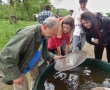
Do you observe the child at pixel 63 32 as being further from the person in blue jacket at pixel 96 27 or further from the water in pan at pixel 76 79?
the water in pan at pixel 76 79

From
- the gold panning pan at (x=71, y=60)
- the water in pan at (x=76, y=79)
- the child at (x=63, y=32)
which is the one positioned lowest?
the water in pan at (x=76, y=79)

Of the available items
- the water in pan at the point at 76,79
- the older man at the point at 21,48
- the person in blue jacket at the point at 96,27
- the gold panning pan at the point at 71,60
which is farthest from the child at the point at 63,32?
the older man at the point at 21,48

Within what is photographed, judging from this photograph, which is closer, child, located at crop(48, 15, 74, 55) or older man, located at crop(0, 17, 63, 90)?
older man, located at crop(0, 17, 63, 90)

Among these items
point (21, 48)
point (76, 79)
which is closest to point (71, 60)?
point (76, 79)

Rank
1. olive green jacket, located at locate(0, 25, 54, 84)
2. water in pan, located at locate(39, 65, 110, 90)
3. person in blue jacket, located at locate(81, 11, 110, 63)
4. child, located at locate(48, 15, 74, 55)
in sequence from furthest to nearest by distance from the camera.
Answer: child, located at locate(48, 15, 74, 55), person in blue jacket, located at locate(81, 11, 110, 63), water in pan, located at locate(39, 65, 110, 90), olive green jacket, located at locate(0, 25, 54, 84)

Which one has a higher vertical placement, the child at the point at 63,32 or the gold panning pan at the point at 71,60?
the child at the point at 63,32

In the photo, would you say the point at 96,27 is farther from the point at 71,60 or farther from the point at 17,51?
the point at 17,51

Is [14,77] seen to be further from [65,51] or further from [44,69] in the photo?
[65,51]

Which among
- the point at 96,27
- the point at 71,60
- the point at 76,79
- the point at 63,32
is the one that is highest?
the point at 96,27

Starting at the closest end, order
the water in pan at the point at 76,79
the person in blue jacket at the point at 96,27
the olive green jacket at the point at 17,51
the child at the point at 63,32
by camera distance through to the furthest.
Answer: the olive green jacket at the point at 17,51 → the water in pan at the point at 76,79 → the person in blue jacket at the point at 96,27 → the child at the point at 63,32

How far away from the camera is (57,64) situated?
197cm

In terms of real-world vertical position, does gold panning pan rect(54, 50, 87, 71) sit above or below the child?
below

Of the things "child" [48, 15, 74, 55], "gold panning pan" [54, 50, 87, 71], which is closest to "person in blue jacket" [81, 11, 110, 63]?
"child" [48, 15, 74, 55]

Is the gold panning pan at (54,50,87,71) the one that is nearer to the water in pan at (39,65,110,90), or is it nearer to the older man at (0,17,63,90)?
the water in pan at (39,65,110,90)
